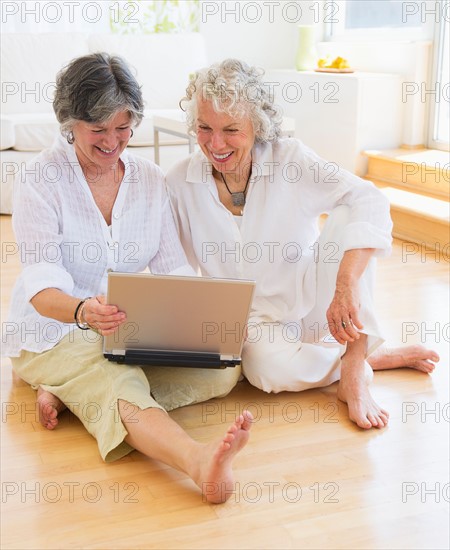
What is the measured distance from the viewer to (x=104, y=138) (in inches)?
78.3

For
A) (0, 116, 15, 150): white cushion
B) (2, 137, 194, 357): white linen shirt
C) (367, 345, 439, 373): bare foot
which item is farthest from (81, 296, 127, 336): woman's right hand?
(0, 116, 15, 150): white cushion

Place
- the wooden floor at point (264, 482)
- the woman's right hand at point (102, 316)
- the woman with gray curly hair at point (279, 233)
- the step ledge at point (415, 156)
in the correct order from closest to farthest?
1. the wooden floor at point (264, 482)
2. the woman's right hand at point (102, 316)
3. the woman with gray curly hair at point (279, 233)
4. the step ledge at point (415, 156)

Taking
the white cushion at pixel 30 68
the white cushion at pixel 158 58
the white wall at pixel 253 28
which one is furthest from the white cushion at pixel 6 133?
the white wall at pixel 253 28

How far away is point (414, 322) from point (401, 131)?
2.42 m

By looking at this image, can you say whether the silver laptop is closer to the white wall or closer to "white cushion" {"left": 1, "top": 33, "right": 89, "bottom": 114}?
"white cushion" {"left": 1, "top": 33, "right": 89, "bottom": 114}

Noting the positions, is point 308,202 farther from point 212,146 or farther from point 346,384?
point 346,384

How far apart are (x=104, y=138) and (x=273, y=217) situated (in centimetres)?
53

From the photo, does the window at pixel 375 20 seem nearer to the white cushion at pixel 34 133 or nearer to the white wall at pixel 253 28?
the white wall at pixel 253 28

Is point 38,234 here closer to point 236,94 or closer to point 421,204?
point 236,94

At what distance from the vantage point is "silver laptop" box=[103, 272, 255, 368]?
1839 millimetres

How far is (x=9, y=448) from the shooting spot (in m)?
1.96

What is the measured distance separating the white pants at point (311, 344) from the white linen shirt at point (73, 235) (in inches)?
11.4

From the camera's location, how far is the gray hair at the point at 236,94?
202 cm

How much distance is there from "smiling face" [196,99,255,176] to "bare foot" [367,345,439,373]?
0.74 meters
